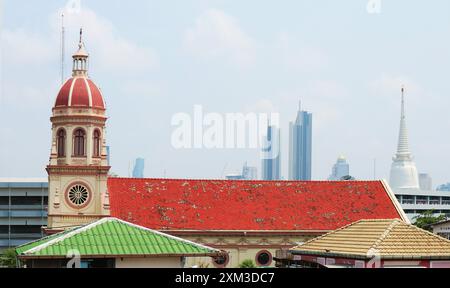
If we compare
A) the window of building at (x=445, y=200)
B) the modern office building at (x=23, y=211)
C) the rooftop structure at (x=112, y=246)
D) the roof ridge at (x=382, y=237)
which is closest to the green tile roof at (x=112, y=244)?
the rooftop structure at (x=112, y=246)

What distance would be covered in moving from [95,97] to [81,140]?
250 centimetres

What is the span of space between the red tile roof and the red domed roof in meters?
5.29

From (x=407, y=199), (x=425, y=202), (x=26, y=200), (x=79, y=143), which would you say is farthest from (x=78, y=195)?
(x=425, y=202)

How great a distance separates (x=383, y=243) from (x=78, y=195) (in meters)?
26.1

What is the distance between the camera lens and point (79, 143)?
46000mm

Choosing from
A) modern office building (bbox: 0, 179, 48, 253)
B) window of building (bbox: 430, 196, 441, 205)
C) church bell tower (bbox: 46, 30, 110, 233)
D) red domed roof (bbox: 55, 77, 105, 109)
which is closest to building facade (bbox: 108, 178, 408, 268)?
church bell tower (bbox: 46, 30, 110, 233)

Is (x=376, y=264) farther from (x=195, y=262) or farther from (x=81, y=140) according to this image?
(x=81, y=140)

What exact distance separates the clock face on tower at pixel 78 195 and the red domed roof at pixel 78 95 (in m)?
4.56

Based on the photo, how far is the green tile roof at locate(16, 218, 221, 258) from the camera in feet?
74.2

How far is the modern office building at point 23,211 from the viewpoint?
79.2 m

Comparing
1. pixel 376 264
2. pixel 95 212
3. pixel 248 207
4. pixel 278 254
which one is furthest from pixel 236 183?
pixel 376 264

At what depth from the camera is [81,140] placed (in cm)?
4600

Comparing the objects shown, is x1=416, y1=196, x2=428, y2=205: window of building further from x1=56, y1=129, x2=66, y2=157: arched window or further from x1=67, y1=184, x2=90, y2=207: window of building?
x1=56, y1=129, x2=66, y2=157: arched window
